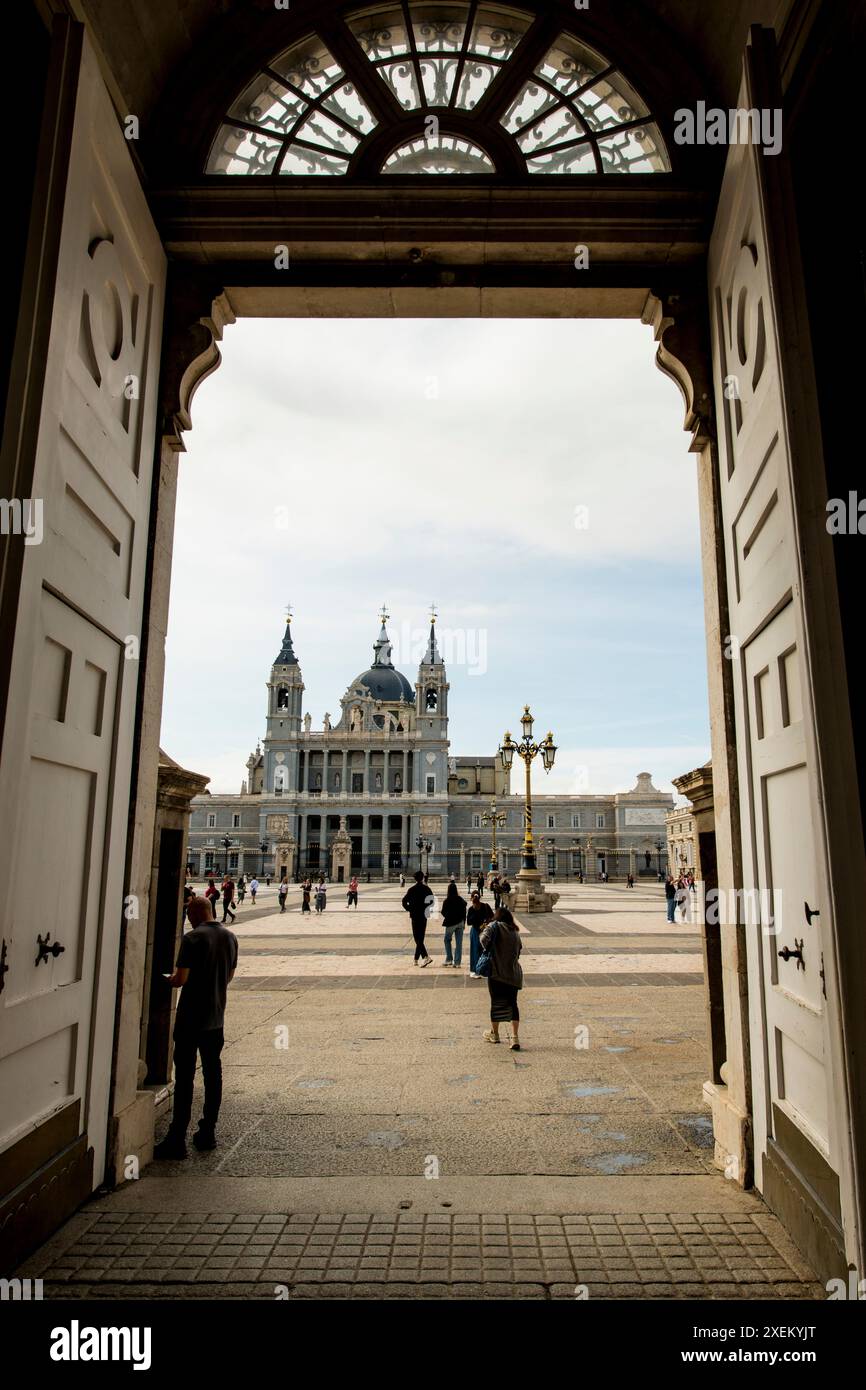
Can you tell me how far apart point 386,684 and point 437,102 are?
351ft

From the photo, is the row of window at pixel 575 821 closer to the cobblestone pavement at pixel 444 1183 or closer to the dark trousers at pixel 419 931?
the dark trousers at pixel 419 931

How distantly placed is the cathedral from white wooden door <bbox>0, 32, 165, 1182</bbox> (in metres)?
88.2

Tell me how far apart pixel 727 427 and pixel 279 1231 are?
15.2 feet

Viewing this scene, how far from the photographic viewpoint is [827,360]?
3373 millimetres

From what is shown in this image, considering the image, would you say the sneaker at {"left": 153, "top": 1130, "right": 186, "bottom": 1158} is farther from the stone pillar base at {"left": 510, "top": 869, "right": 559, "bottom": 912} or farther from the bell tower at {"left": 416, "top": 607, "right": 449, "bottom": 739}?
the bell tower at {"left": 416, "top": 607, "right": 449, "bottom": 739}

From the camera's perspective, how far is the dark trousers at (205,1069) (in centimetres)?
468

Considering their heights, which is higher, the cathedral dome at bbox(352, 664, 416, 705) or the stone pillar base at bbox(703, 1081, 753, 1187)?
the cathedral dome at bbox(352, 664, 416, 705)

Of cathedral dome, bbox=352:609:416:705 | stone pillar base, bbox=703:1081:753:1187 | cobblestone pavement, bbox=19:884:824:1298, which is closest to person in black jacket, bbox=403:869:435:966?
cobblestone pavement, bbox=19:884:824:1298

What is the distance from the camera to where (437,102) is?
4.96 m

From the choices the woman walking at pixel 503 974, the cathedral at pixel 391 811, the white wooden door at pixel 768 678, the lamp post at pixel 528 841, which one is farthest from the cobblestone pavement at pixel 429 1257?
the cathedral at pixel 391 811

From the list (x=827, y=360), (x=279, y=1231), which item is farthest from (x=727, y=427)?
(x=279, y=1231)

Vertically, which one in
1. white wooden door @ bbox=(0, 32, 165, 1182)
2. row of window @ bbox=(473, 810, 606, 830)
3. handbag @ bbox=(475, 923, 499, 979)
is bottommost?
handbag @ bbox=(475, 923, 499, 979)

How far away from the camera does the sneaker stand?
4.51m

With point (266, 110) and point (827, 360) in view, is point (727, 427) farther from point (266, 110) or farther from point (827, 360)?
point (266, 110)
